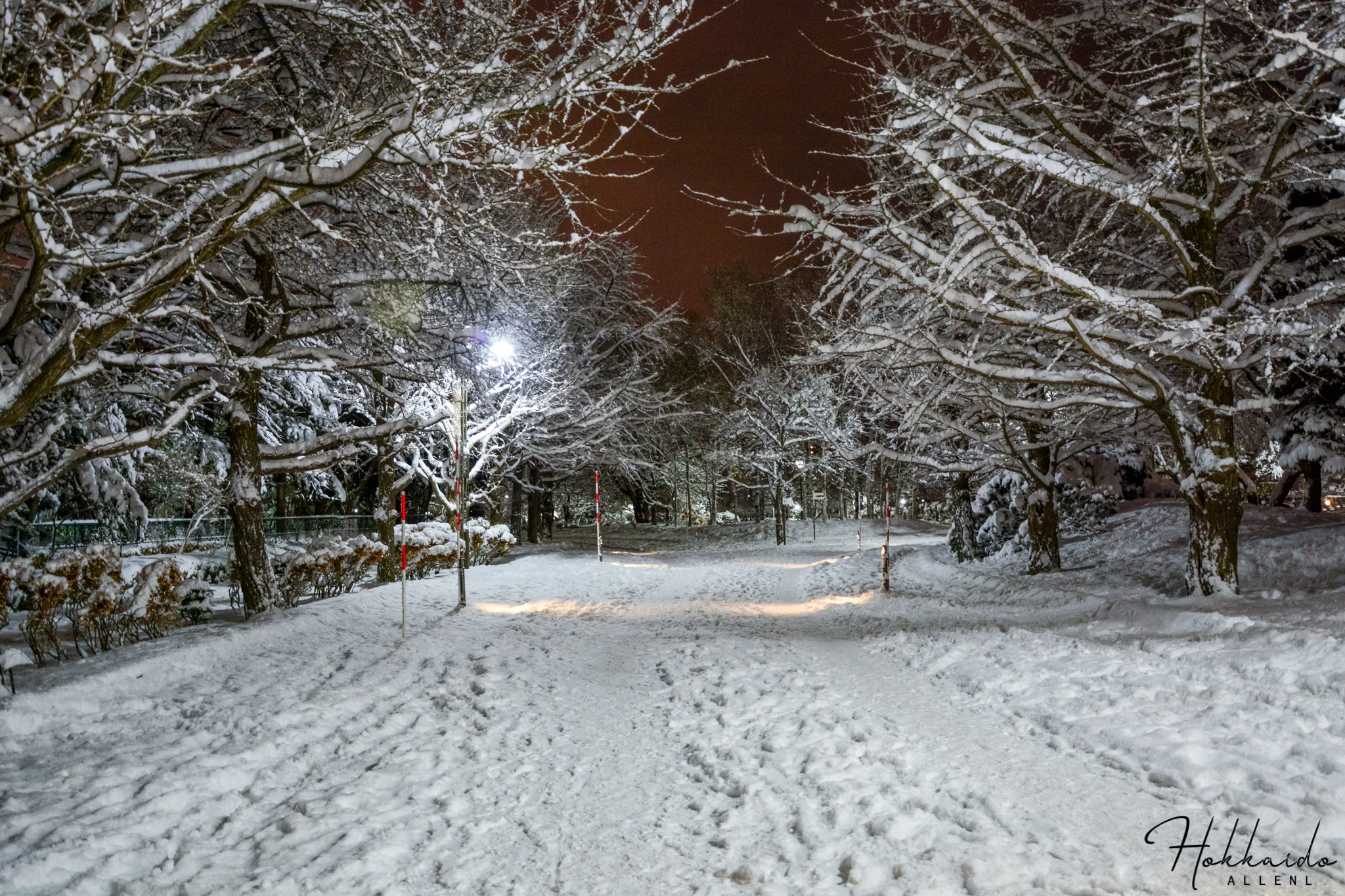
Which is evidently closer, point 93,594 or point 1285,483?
point 93,594

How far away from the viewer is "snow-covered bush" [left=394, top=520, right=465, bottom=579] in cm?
1540

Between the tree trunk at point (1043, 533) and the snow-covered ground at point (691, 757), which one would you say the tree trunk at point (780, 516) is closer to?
the tree trunk at point (1043, 533)

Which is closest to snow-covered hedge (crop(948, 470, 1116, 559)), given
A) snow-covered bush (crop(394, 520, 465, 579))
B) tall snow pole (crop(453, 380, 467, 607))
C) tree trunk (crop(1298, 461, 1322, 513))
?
tree trunk (crop(1298, 461, 1322, 513))

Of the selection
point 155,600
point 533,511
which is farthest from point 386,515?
point 533,511

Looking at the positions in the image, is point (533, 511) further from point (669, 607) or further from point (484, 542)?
point (669, 607)

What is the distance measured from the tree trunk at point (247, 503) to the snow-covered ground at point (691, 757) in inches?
59.1

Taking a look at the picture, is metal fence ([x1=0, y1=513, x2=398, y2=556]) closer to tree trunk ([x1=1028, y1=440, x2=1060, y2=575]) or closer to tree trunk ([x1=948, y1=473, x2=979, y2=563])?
tree trunk ([x1=948, y1=473, x2=979, y2=563])

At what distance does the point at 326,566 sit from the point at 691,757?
9.27 m

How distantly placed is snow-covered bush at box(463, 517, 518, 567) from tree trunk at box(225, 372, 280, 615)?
860 cm

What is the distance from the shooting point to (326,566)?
481 inches

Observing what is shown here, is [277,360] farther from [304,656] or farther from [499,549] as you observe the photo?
[499,549]

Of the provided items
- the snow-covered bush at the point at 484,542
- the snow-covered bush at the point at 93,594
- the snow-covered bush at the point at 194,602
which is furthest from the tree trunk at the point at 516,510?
the snow-covered bush at the point at 194,602

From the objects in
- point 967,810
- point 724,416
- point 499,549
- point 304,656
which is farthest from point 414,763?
point 724,416

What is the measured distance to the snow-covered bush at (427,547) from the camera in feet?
50.5
